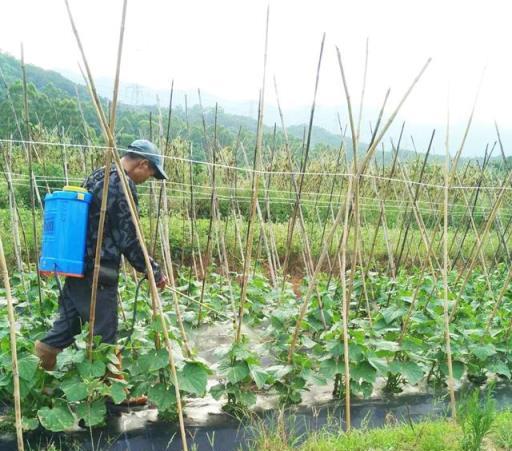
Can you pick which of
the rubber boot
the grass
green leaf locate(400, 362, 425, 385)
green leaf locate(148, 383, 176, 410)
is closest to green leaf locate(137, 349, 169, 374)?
green leaf locate(148, 383, 176, 410)

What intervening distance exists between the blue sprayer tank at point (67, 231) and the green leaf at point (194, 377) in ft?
2.85

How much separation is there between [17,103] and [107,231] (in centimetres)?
2332

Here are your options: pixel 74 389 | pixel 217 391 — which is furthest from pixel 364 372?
pixel 74 389

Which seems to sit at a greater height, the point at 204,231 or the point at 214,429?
the point at 204,231

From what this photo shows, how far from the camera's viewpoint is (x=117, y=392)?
3.21 meters

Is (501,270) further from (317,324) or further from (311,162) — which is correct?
(311,162)

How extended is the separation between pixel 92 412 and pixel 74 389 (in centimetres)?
20

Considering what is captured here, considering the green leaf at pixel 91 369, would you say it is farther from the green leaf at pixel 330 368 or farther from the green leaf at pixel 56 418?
the green leaf at pixel 330 368

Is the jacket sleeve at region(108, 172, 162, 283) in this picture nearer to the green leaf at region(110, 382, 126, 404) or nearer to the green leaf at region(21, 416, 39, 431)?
the green leaf at region(110, 382, 126, 404)

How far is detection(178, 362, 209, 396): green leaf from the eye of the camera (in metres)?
3.29

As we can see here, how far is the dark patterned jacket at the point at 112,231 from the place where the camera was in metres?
3.28

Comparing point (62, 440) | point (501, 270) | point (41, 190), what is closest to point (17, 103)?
point (41, 190)

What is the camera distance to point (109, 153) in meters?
2.68

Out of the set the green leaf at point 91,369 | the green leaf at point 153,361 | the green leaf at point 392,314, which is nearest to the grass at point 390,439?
the green leaf at point 153,361
